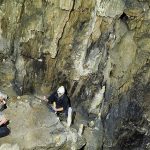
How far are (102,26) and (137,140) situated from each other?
7.57 meters

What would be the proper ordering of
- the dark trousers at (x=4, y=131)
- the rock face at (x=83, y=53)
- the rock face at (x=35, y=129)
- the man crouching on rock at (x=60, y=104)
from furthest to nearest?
the rock face at (x=83, y=53) → the man crouching on rock at (x=60, y=104) → the rock face at (x=35, y=129) → the dark trousers at (x=4, y=131)

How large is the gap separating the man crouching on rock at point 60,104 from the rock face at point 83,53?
139 centimetres

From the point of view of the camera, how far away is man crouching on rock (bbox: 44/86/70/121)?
18.0 metres

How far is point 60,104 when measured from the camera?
59.6 feet

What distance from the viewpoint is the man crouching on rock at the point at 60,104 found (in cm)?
1801

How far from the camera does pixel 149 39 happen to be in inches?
831

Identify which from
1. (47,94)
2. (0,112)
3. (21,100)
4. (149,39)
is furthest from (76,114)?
(149,39)

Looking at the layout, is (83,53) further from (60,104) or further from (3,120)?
(3,120)

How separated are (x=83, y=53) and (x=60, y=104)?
3.20 meters

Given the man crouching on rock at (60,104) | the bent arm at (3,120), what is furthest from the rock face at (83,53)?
the bent arm at (3,120)

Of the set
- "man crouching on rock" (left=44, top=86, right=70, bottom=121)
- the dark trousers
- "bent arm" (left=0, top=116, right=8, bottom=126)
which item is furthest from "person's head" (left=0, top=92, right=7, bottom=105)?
"man crouching on rock" (left=44, top=86, right=70, bottom=121)

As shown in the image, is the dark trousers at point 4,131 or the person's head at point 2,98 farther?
the person's head at point 2,98

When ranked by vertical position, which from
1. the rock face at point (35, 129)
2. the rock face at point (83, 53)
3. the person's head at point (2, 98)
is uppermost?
the rock face at point (83, 53)

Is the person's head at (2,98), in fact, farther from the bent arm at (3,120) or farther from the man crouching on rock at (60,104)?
the man crouching on rock at (60,104)
